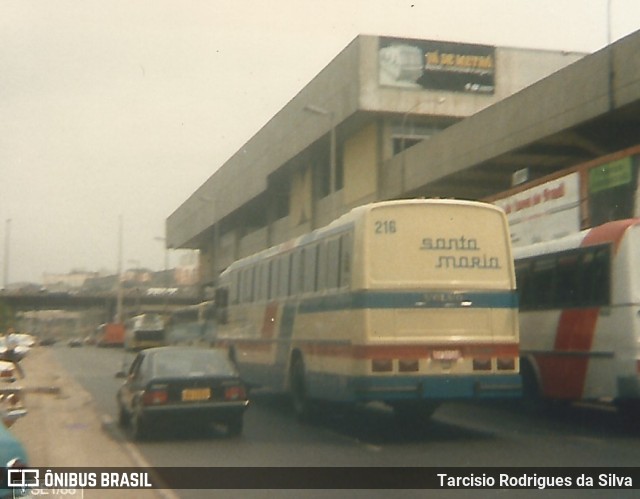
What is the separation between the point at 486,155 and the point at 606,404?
766 inches

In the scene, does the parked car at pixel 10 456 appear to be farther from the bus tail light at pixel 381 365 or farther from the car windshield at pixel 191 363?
the car windshield at pixel 191 363

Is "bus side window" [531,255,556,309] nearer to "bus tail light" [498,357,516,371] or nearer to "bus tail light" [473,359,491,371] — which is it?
"bus tail light" [498,357,516,371]

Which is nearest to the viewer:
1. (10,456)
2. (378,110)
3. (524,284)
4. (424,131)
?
(10,456)

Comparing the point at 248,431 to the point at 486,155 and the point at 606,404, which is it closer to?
the point at 606,404

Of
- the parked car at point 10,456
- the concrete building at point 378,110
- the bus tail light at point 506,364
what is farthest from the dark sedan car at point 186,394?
the concrete building at point 378,110

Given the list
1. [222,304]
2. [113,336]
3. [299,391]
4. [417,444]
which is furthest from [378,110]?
[113,336]

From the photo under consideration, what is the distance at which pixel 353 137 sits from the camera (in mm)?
51125

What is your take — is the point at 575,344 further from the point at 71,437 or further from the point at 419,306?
the point at 71,437

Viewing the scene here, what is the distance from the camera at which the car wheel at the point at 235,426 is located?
14.7 m

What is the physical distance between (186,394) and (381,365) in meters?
2.77

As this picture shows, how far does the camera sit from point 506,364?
1450 cm

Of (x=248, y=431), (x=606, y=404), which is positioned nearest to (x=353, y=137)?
(x=606, y=404)

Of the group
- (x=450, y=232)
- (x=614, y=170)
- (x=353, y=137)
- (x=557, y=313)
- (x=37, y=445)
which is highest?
(x=353, y=137)

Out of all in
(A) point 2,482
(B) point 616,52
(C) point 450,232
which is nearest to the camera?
(A) point 2,482
